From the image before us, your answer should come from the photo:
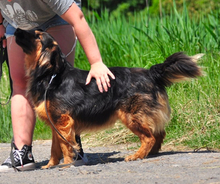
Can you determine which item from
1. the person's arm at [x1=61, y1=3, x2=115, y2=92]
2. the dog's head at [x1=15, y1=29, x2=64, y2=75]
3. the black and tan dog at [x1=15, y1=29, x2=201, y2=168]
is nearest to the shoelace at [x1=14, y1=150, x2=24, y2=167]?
the black and tan dog at [x1=15, y1=29, x2=201, y2=168]

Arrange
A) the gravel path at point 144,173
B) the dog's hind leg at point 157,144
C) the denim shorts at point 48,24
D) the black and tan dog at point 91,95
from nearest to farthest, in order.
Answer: the gravel path at point 144,173 < the black and tan dog at point 91,95 < the denim shorts at point 48,24 < the dog's hind leg at point 157,144

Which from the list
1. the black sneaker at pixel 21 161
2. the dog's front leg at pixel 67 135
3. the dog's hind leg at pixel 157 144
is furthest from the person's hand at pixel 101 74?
the black sneaker at pixel 21 161

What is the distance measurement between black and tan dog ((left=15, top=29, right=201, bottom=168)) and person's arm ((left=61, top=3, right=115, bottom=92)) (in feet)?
0.52

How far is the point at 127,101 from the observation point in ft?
13.3

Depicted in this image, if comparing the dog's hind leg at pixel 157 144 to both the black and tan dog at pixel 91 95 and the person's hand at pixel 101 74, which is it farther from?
the person's hand at pixel 101 74

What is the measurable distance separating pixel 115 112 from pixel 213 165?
1083mm

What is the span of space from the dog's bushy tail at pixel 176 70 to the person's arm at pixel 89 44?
49cm

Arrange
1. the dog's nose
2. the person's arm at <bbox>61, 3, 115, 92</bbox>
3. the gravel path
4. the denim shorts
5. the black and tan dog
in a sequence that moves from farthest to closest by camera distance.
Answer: the denim shorts → the black and tan dog → the dog's nose → the person's arm at <bbox>61, 3, 115, 92</bbox> → the gravel path

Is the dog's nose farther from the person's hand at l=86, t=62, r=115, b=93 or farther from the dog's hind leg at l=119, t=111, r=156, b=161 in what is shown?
the dog's hind leg at l=119, t=111, r=156, b=161

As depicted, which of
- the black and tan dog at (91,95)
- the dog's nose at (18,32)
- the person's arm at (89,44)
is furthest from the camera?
the black and tan dog at (91,95)

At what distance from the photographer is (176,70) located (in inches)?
161

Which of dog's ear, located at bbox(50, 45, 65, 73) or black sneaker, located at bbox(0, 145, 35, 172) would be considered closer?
dog's ear, located at bbox(50, 45, 65, 73)

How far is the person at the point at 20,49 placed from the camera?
378cm

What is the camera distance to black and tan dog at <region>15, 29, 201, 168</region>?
13.0ft
